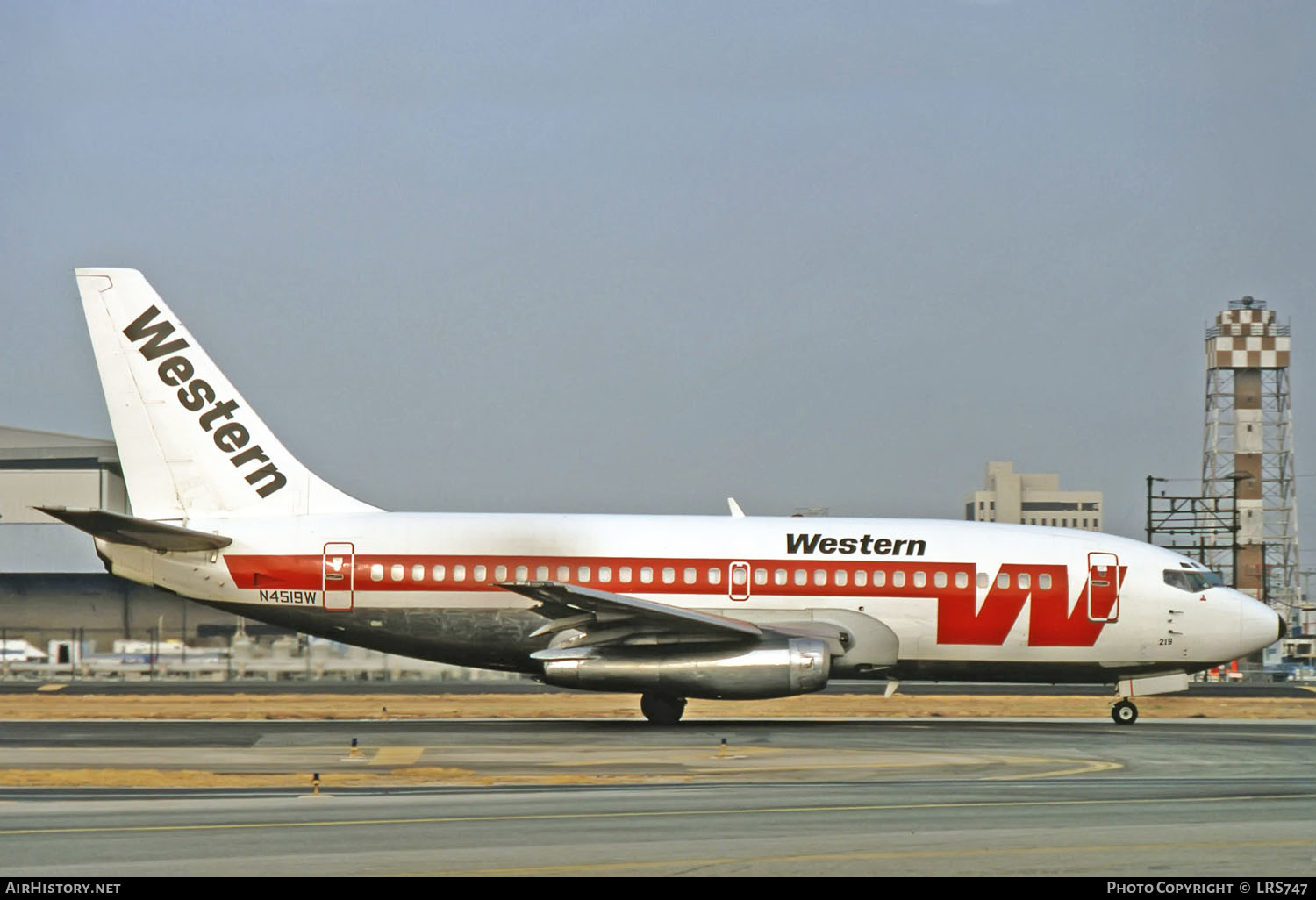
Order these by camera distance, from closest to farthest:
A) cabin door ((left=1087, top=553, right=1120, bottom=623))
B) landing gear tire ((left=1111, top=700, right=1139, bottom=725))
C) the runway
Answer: the runway, cabin door ((left=1087, top=553, right=1120, bottom=623)), landing gear tire ((left=1111, top=700, right=1139, bottom=725))

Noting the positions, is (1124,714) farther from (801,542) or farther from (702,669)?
(702,669)

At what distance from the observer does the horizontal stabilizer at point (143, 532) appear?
2614 centimetres

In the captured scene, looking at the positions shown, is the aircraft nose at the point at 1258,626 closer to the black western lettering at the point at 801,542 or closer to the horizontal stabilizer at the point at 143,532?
the black western lettering at the point at 801,542

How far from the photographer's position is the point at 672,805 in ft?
50.5

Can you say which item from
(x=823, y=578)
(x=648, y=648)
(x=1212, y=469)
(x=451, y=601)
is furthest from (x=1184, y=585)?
(x=1212, y=469)

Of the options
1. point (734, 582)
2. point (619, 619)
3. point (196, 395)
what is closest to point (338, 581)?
point (196, 395)

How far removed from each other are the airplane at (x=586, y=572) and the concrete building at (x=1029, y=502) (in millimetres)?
103313

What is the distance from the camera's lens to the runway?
1179cm

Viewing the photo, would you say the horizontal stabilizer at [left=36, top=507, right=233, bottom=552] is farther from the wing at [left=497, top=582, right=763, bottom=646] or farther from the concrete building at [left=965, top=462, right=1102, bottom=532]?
the concrete building at [left=965, top=462, right=1102, bottom=532]

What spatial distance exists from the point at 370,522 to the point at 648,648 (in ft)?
19.3

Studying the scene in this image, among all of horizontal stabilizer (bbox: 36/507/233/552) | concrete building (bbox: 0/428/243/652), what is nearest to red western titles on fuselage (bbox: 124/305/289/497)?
horizontal stabilizer (bbox: 36/507/233/552)

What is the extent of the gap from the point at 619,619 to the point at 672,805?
36.1 feet

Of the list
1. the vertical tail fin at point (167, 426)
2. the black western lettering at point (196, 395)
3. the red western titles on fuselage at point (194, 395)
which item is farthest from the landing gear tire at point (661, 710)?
the black western lettering at point (196, 395)

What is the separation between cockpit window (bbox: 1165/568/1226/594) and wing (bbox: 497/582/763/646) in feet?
27.2
